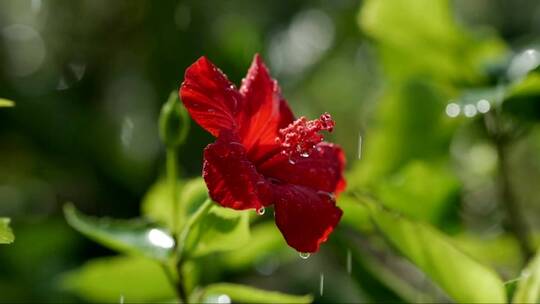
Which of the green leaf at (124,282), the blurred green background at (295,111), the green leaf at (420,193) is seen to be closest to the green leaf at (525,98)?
the blurred green background at (295,111)

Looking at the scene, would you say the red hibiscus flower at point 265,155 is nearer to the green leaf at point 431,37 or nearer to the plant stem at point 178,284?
the plant stem at point 178,284

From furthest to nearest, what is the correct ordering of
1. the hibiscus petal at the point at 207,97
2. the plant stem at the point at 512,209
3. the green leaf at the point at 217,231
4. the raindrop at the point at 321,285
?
the raindrop at the point at 321,285 < the plant stem at the point at 512,209 < the green leaf at the point at 217,231 < the hibiscus petal at the point at 207,97

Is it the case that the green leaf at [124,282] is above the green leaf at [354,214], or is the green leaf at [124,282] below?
below

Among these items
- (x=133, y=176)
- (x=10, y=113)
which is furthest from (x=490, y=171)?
(x=10, y=113)

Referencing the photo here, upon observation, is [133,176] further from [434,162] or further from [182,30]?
[434,162]

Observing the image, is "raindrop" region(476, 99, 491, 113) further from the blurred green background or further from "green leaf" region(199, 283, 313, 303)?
"green leaf" region(199, 283, 313, 303)
